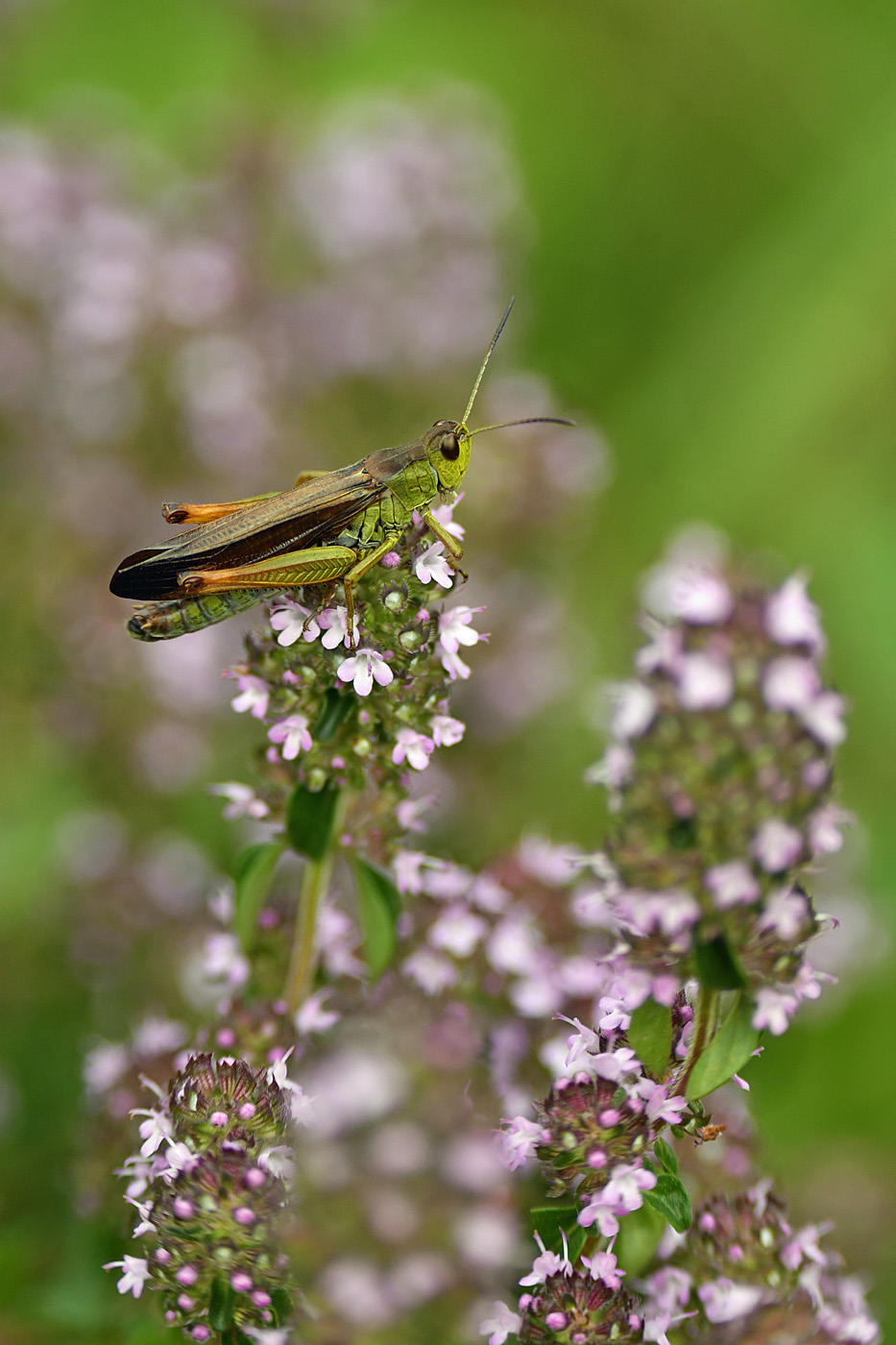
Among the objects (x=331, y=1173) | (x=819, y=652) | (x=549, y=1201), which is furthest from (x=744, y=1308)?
(x=819, y=652)

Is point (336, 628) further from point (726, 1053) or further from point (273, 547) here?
point (726, 1053)

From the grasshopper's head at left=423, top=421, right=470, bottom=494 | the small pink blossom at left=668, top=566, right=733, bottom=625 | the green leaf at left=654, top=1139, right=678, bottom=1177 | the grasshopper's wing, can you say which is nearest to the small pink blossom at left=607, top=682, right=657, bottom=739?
the small pink blossom at left=668, top=566, right=733, bottom=625

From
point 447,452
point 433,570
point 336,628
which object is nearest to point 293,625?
point 336,628

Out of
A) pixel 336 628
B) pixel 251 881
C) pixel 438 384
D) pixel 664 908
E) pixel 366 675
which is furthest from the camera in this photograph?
pixel 438 384

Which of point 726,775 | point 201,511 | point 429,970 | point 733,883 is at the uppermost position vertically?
point 201,511

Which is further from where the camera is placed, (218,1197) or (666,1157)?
(666,1157)

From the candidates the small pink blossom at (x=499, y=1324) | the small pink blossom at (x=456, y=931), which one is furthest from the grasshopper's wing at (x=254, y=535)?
the small pink blossom at (x=499, y=1324)

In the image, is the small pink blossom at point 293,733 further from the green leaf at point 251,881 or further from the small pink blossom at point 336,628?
the green leaf at point 251,881
